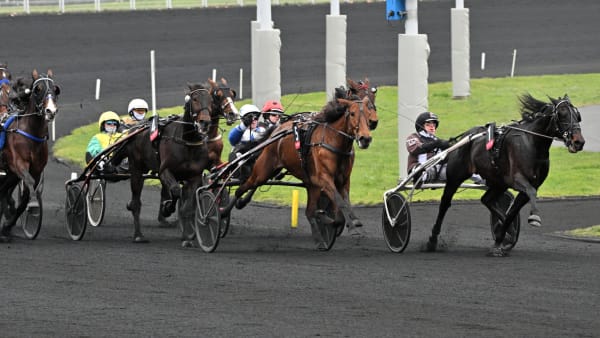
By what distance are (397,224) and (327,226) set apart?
0.86 meters

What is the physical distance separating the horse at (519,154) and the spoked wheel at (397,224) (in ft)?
1.49

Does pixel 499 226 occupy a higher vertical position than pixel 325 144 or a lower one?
lower

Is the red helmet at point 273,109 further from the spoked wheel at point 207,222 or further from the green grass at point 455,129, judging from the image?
the green grass at point 455,129

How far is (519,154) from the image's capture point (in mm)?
13430

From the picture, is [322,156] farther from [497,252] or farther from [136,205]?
[136,205]

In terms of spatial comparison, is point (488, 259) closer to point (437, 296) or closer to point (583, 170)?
point (437, 296)

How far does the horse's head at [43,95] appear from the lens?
15.2 m

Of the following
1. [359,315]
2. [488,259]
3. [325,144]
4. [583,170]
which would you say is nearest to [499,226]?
[488,259]

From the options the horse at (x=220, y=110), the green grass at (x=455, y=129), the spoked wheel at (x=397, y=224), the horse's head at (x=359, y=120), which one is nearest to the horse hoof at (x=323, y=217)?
the spoked wheel at (x=397, y=224)

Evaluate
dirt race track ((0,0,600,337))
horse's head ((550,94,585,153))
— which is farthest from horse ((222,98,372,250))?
horse's head ((550,94,585,153))

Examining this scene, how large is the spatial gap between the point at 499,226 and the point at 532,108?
1257 millimetres

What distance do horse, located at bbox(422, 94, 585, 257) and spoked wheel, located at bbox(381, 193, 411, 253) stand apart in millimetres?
454

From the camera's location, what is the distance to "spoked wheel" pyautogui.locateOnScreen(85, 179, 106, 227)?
1711cm

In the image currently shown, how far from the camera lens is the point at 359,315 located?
10.2 m
